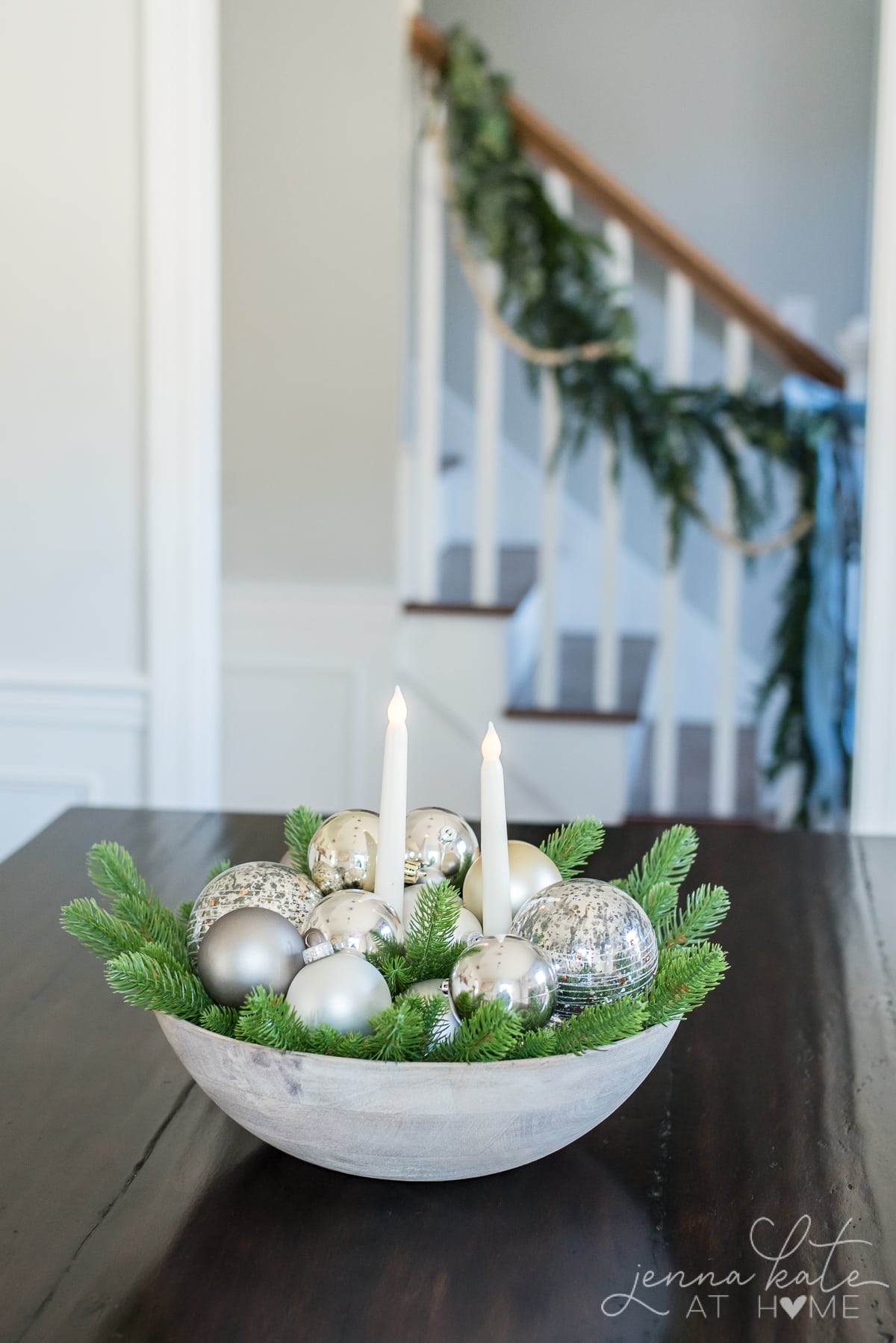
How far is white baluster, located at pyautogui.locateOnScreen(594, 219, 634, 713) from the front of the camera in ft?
9.47

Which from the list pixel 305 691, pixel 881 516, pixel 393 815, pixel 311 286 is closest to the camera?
pixel 393 815

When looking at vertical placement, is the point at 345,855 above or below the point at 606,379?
below

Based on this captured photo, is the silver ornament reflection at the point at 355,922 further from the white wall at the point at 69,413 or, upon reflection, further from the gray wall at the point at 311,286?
the gray wall at the point at 311,286

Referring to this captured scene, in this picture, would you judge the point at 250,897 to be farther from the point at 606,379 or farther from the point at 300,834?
the point at 606,379

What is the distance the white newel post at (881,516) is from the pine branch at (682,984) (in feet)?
4.75

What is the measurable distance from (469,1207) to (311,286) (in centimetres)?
244

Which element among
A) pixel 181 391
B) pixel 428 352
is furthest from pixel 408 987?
pixel 428 352

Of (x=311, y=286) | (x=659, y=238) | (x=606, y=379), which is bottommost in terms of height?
(x=606, y=379)

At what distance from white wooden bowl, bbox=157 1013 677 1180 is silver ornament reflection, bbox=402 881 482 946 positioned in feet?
0.28

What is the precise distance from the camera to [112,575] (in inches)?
Result: 83.0

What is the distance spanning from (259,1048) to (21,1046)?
29 cm

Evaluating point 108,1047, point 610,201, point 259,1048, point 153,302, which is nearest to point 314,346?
point 610,201

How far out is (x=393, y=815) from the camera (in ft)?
2.48

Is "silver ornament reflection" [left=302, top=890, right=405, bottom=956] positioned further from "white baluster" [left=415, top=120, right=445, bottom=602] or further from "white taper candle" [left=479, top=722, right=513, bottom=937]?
"white baluster" [left=415, top=120, right=445, bottom=602]
